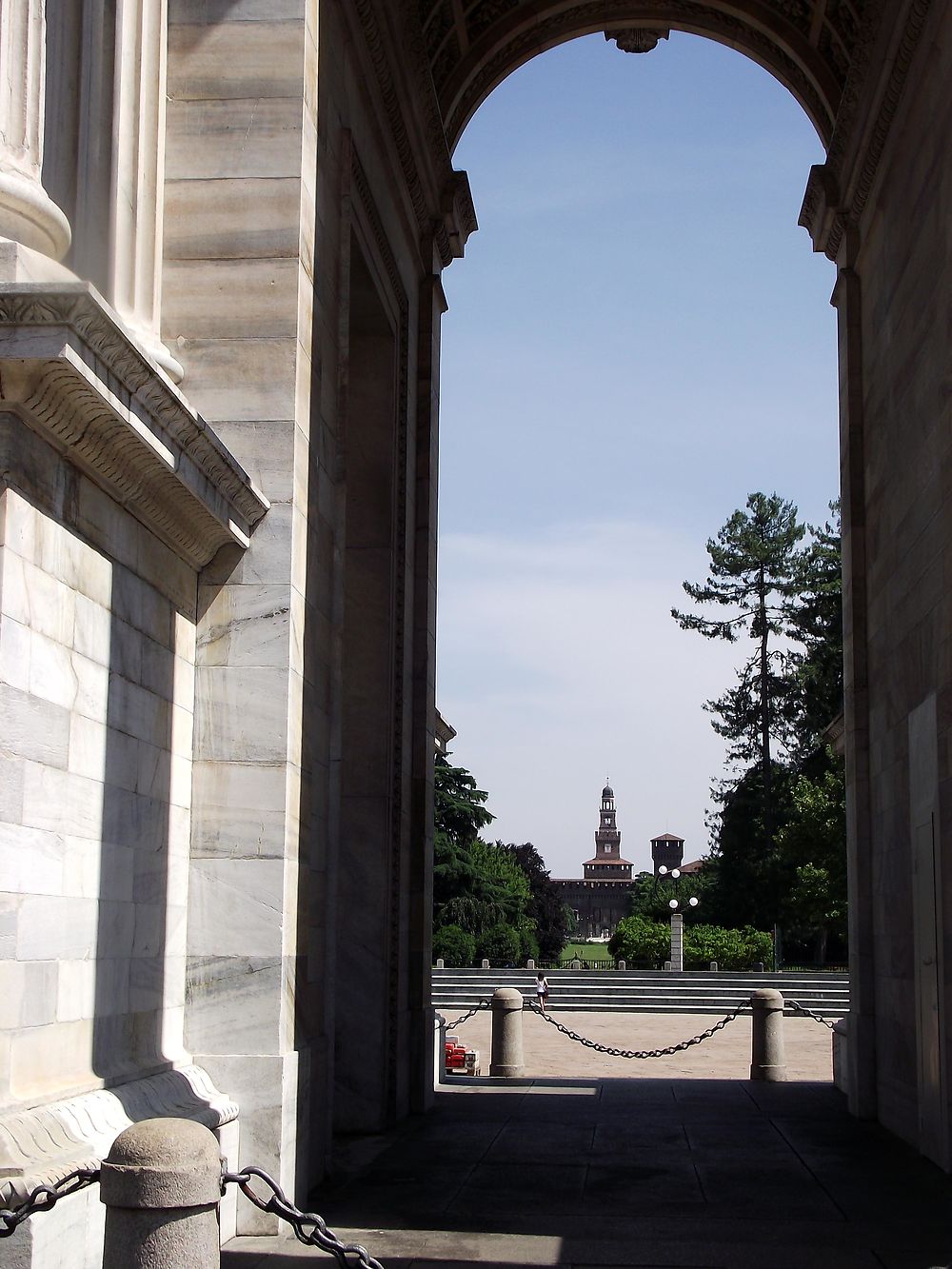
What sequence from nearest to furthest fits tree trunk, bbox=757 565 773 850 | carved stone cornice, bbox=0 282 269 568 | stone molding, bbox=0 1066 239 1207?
1. stone molding, bbox=0 1066 239 1207
2. carved stone cornice, bbox=0 282 269 568
3. tree trunk, bbox=757 565 773 850

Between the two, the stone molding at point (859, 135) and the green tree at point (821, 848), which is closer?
the stone molding at point (859, 135)

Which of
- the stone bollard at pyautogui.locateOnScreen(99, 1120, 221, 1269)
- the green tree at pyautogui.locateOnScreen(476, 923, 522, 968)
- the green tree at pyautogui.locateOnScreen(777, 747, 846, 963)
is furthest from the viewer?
the green tree at pyautogui.locateOnScreen(476, 923, 522, 968)

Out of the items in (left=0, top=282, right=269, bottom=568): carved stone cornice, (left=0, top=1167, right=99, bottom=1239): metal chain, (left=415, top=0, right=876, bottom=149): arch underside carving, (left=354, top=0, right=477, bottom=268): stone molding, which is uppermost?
(left=415, top=0, right=876, bottom=149): arch underside carving

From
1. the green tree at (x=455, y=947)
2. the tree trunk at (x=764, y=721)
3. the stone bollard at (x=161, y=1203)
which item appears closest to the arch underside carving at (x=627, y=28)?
the stone bollard at (x=161, y=1203)

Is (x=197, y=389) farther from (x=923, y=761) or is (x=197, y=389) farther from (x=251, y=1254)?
(x=923, y=761)

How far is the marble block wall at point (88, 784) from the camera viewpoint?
8055mm

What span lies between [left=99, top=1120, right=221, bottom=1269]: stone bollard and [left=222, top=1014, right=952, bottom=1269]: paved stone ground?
3.96 m

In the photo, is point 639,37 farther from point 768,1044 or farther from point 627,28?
point 768,1044

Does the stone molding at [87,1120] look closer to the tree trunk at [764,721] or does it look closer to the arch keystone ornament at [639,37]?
the arch keystone ornament at [639,37]

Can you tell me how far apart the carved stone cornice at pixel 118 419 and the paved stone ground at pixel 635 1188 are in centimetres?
482

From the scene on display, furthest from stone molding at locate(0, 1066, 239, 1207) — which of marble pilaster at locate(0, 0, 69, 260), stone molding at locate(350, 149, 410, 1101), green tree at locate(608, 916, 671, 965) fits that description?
green tree at locate(608, 916, 671, 965)

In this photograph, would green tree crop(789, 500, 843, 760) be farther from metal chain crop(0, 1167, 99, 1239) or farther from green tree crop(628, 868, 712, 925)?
metal chain crop(0, 1167, 99, 1239)

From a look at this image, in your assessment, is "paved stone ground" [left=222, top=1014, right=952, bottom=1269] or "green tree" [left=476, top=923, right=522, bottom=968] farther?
"green tree" [left=476, top=923, right=522, bottom=968]

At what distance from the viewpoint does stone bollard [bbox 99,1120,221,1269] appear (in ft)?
18.8
